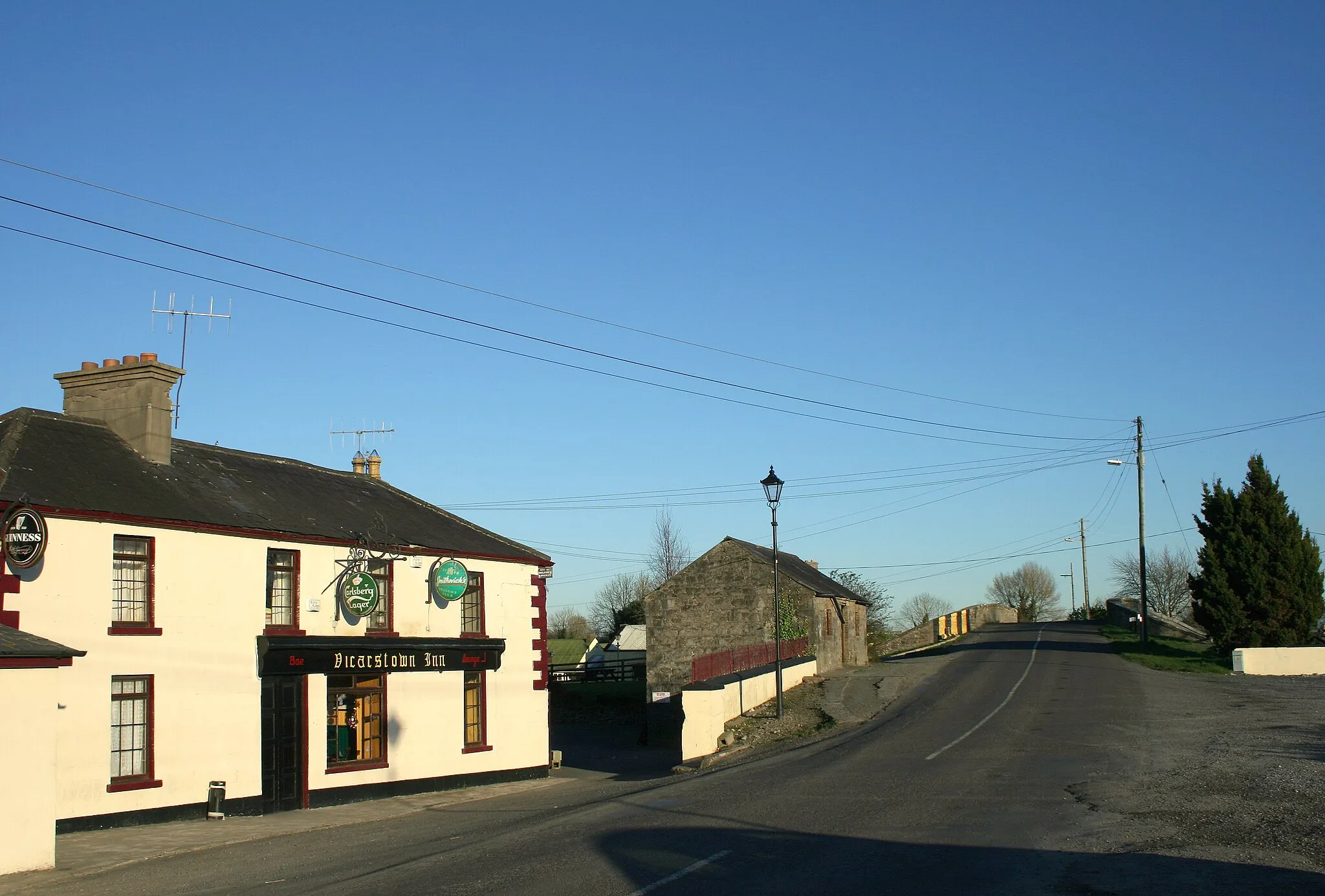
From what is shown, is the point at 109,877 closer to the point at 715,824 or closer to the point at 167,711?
the point at 167,711

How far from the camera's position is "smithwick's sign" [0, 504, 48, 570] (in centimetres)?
1670

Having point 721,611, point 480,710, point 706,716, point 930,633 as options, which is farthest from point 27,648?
point 930,633

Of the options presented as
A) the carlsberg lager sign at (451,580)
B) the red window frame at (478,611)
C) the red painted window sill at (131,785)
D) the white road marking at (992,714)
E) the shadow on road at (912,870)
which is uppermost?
the carlsberg lager sign at (451,580)

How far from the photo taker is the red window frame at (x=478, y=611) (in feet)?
88.3

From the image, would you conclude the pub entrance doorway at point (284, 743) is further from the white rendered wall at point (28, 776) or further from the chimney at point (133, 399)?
the white rendered wall at point (28, 776)

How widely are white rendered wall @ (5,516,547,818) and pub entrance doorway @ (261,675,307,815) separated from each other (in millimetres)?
207

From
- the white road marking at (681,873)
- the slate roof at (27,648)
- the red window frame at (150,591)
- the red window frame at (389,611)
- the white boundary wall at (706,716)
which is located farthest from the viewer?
the white boundary wall at (706,716)

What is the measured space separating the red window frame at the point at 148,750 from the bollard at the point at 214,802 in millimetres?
1116

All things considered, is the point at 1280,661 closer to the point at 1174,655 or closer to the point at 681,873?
the point at 1174,655

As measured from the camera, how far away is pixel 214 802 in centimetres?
1989

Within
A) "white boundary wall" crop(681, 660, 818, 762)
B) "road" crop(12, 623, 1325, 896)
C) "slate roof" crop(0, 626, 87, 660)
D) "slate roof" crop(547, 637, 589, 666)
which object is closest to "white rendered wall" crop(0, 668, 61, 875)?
"slate roof" crop(0, 626, 87, 660)

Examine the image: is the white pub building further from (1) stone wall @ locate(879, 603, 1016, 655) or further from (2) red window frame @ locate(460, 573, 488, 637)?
(1) stone wall @ locate(879, 603, 1016, 655)

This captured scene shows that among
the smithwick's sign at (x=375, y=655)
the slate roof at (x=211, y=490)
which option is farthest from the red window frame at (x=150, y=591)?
the smithwick's sign at (x=375, y=655)

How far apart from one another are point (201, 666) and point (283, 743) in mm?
2482
